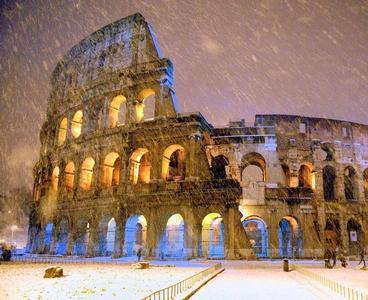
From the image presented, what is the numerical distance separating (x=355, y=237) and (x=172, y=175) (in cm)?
1438

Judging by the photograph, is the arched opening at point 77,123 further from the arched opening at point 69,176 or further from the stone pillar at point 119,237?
the stone pillar at point 119,237

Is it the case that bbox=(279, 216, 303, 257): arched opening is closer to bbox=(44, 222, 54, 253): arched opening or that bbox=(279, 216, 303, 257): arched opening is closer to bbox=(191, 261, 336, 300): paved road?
bbox=(191, 261, 336, 300): paved road

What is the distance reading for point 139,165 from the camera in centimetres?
2470

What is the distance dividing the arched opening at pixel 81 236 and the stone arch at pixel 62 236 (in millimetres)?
1810

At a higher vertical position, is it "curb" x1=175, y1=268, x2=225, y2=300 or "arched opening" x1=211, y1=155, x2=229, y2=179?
"arched opening" x1=211, y1=155, x2=229, y2=179

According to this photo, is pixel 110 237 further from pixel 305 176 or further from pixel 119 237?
pixel 305 176

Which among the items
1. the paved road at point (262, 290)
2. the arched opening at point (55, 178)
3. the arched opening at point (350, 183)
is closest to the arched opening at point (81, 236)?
the arched opening at point (55, 178)

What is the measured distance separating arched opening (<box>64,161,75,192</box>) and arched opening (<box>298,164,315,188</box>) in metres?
18.0

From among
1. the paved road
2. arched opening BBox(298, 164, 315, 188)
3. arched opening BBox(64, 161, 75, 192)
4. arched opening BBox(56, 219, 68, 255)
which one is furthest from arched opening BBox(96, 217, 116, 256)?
arched opening BBox(298, 164, 315, 188)

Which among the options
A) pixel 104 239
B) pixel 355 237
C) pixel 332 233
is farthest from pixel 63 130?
pixel 355 237

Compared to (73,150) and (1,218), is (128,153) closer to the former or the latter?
(73,150)

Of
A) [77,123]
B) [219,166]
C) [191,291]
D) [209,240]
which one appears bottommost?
[191,291]

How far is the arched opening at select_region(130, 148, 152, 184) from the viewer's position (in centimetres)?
2308

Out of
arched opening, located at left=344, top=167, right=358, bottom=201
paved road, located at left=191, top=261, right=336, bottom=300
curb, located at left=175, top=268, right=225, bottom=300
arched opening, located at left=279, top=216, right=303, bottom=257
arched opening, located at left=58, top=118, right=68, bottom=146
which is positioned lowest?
paved road, located at left=191, top=261, right=336, bottom=300
